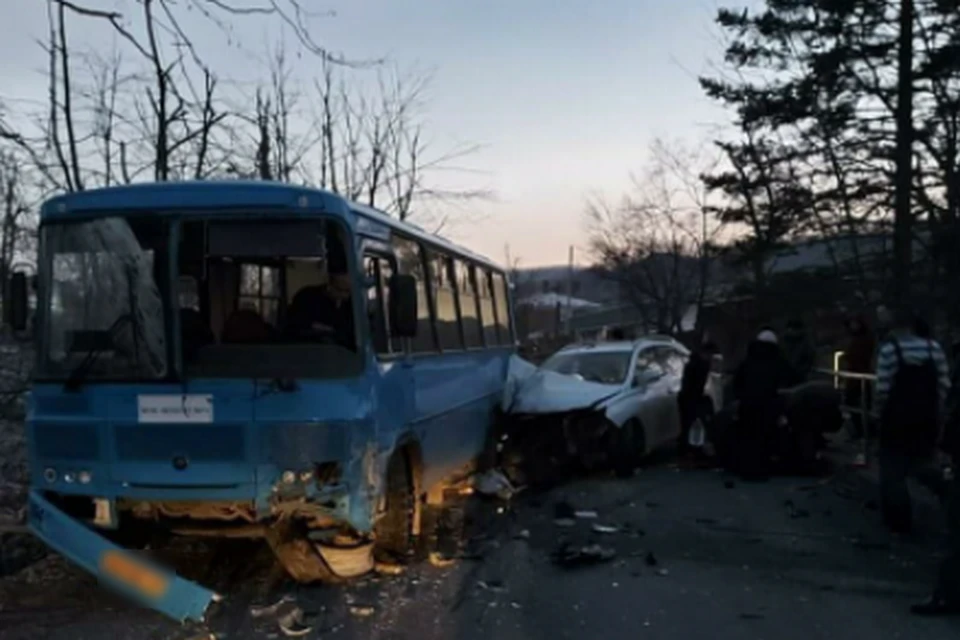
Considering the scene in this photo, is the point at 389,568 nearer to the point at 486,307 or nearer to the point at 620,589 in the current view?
the point at 620,589

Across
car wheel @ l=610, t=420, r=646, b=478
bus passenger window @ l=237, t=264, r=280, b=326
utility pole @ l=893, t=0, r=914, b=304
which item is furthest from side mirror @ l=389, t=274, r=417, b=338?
utility pole @ l=893, t=0, r=914, b=304

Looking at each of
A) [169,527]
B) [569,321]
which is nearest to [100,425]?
[169,527]

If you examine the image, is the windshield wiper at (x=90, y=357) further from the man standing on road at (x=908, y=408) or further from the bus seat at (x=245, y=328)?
the man standing on road at (x=908, y=408)

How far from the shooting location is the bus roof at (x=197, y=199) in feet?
27.5

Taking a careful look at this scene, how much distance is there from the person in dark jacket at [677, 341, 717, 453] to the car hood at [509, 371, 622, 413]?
1041 millimetres

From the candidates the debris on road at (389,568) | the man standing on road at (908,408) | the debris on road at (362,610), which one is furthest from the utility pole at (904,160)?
the debris on road at (362,610)

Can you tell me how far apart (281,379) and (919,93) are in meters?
21.0

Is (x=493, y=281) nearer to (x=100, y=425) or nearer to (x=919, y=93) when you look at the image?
(x=100, y=425)

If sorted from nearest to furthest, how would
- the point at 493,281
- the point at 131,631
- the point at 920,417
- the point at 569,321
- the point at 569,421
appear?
the point at 131,631 → the point at 920,417 → the point at 569,421 → the point at 493,281 → the point at 569,321

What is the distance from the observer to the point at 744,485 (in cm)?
1361

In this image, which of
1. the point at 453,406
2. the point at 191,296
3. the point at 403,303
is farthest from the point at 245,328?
the point at 453,406

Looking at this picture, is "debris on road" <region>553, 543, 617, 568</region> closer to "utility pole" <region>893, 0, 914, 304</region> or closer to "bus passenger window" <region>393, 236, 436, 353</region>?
"bus passenger window" <region>393, 236, 436, 353</region>

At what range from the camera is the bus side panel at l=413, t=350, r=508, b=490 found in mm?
10164

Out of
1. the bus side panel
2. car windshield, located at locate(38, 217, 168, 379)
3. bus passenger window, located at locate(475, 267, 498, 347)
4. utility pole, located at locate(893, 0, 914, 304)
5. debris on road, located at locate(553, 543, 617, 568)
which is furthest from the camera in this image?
utility pole, located at locate(893, 0, 914, 304)
